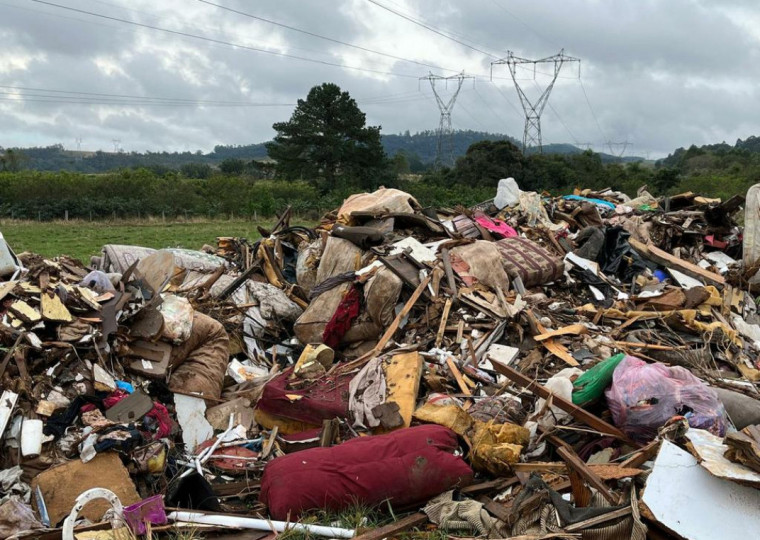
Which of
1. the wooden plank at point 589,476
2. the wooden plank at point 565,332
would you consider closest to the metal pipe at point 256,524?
the wooden plank at point 589,476

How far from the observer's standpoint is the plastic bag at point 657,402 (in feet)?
12.1

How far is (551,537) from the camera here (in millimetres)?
2904

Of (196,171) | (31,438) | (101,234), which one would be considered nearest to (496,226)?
(31,438)

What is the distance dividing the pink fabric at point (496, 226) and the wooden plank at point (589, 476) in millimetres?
5414

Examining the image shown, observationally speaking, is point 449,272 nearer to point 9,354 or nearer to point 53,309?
point 53,309

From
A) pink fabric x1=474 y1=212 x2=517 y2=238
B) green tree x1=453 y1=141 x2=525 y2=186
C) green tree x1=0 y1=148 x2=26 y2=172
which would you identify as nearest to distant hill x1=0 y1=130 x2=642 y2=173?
green tree x1=0 y1=148 x2=26 y2=172

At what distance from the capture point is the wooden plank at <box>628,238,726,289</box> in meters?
7.62

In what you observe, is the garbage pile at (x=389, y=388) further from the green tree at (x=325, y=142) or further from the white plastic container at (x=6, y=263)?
the green tree at (x=325, y=142)

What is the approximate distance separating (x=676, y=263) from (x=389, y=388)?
5377 millimetres

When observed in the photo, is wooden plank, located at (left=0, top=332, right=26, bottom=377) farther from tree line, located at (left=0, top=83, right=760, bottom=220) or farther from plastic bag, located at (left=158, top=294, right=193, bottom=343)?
tree line, located at (left=0, top=83, right=760, bottom=220)

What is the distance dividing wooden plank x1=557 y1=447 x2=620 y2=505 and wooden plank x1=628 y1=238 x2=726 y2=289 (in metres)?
5.33

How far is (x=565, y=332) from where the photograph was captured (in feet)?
18.7

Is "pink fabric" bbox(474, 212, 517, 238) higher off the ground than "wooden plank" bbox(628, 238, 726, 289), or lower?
higher

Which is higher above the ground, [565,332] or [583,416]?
[565,332]
